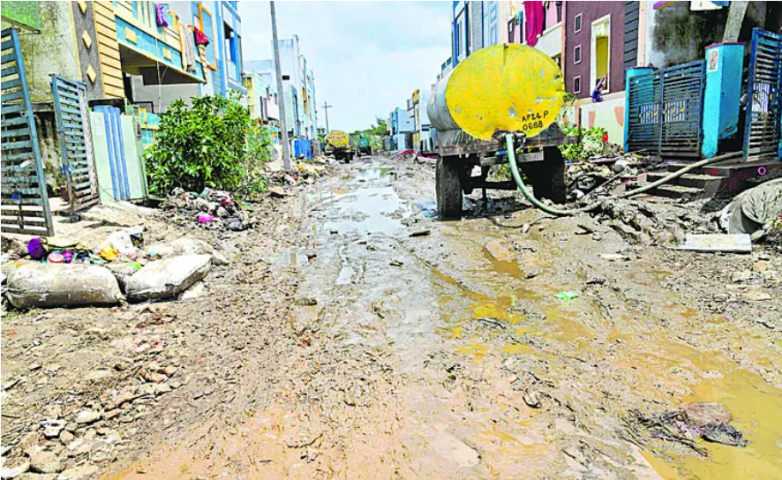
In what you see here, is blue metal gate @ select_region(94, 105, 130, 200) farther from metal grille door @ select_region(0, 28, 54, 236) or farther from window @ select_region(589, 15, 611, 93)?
window @ select_region(589, 15, 611, 93)

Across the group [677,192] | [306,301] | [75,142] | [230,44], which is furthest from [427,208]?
[230,44]

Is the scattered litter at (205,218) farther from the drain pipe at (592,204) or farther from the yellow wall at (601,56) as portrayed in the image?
the yellow wall at (601,56)

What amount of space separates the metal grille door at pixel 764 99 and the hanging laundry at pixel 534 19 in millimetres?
16020

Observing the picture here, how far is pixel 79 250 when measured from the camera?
5.39m

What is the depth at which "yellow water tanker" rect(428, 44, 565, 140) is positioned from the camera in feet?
24.6

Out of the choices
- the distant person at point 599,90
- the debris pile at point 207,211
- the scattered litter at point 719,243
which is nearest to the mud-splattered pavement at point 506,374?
the scattered litter at point 719,243

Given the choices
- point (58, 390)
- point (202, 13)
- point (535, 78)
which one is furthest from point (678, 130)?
point (202, 13)

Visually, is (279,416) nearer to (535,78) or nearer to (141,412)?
(141,412)

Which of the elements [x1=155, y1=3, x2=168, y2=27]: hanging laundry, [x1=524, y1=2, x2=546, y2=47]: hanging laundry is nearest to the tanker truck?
[x1=155, y1=3, x2=168, y2=27]: hanging laundry

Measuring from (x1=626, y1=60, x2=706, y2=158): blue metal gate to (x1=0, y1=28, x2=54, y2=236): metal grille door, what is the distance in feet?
33.1

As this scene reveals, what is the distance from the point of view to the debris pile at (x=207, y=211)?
854 centimetres

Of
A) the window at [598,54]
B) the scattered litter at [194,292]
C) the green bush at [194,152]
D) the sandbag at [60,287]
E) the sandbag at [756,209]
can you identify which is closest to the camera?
the sandbag at [60,287]

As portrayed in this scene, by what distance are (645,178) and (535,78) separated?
319 centimetres

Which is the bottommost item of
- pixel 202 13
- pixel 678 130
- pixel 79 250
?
pixel 79 250
